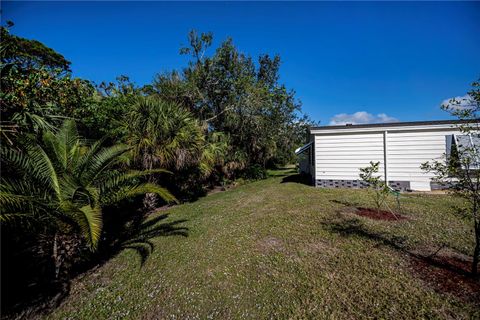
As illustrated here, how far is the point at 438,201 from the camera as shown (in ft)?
25.4

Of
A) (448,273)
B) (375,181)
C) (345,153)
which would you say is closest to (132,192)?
(448,273)

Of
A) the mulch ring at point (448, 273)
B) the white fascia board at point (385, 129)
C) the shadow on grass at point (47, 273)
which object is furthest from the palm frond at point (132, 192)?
the white fascia board at point (385, 129)

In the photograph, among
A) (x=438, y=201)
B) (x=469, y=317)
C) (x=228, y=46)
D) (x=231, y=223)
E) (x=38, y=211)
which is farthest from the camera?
(x=228, y=46)

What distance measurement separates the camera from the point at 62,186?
445cm

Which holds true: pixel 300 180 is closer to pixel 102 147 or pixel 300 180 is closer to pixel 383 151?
pixel 383 151

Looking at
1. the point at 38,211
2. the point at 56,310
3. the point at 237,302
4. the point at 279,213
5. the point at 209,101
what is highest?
the point at 209,101

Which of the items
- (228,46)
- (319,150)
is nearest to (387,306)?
(319,150)

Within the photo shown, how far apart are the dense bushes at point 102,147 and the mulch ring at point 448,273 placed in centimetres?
505

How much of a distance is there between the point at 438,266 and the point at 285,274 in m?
2.79

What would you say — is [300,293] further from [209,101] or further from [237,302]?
[209,101]

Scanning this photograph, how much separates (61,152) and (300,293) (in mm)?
5922

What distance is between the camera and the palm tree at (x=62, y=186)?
11.4 feet

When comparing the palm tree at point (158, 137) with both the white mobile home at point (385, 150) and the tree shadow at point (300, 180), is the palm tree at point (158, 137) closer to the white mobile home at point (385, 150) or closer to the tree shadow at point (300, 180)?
the white mobile home at point (385, 150)

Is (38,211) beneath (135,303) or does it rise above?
above
